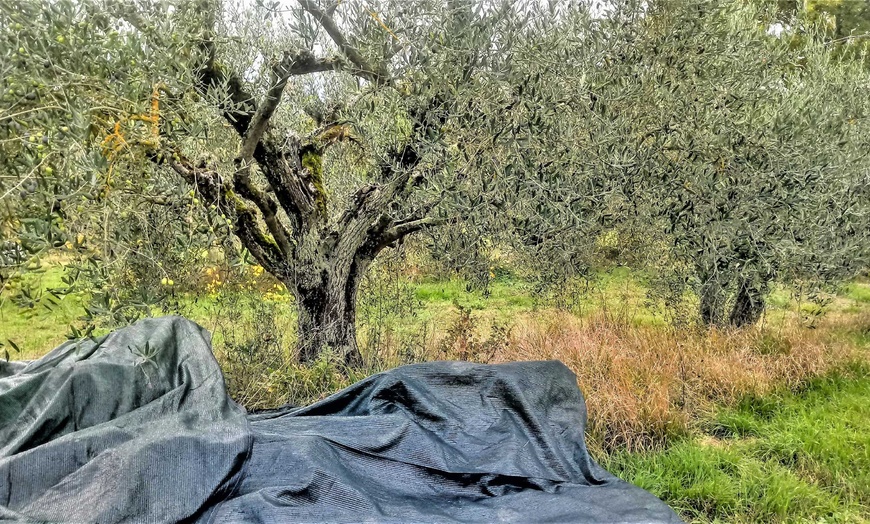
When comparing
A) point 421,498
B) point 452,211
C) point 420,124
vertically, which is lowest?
point 421,498

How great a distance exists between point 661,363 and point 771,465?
1.46 m

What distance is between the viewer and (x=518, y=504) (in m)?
3.30

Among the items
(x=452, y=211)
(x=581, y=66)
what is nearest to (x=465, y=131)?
(x=452, y=211)

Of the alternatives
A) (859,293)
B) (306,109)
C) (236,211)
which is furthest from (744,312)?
(236,211)

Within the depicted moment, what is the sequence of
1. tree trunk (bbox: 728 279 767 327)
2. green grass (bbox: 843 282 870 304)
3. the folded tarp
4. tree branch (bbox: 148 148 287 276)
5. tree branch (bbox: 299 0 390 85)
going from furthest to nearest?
green grass (bbox: 843 282 870 304) < tree trunk (bbox: 728 279 767 327) < tree branch (bbox: 148 148 287 276) < tree branch (bbox: 299 0 390 85) < the folded tarp

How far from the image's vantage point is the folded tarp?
9.97ft

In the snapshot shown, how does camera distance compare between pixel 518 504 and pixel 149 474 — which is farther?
pixel 518 504

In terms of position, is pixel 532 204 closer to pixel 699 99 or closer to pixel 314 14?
pixel 699 99

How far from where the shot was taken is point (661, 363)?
5363mm

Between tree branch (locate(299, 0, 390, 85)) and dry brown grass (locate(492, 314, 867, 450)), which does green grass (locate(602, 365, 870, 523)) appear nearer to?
dry brown grass (locate(492, 314, 867, 450))

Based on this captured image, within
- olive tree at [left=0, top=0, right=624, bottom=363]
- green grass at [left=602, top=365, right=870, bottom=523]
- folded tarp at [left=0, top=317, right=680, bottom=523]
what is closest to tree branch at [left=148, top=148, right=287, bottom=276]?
olive tree at [left=0, top=0, right=624, bottom=363]

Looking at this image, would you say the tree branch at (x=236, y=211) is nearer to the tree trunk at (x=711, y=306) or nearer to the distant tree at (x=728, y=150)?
the distant tree at (x=728, y=150)

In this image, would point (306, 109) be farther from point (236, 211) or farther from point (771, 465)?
point (771, 465)

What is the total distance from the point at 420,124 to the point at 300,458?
234cm
